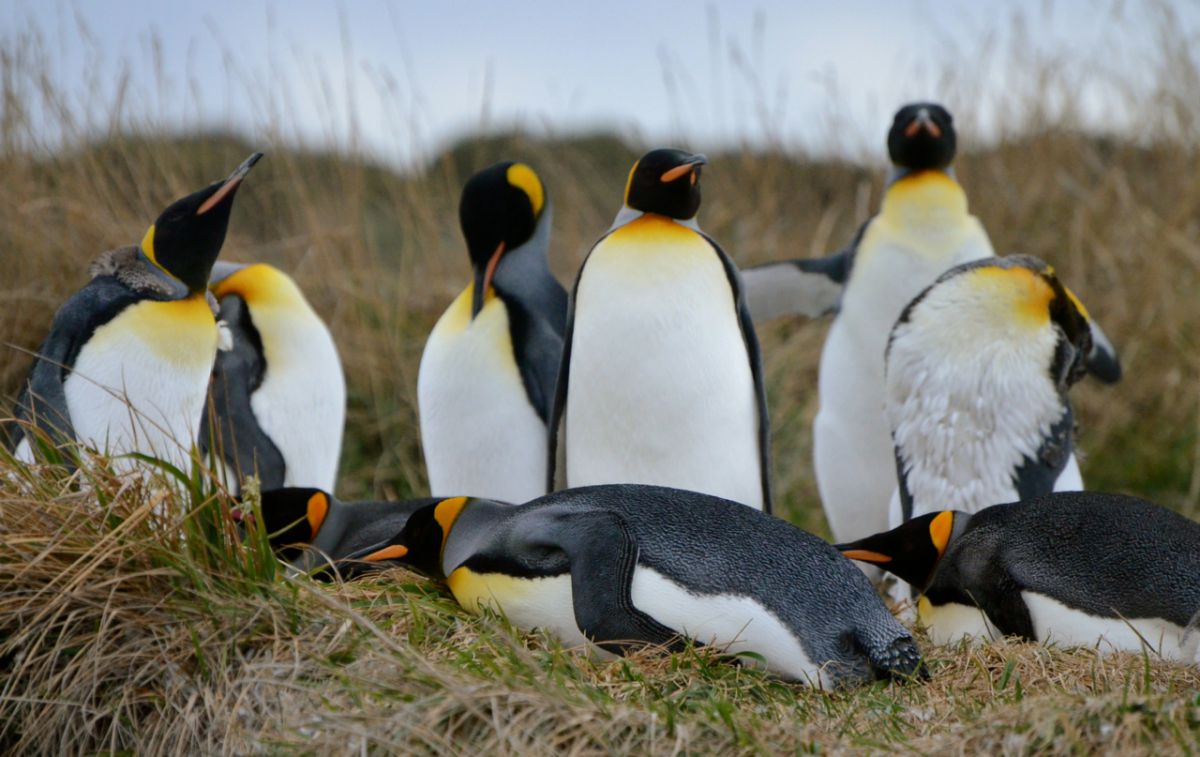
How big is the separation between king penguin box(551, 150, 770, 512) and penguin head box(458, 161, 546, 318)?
0.55 metres

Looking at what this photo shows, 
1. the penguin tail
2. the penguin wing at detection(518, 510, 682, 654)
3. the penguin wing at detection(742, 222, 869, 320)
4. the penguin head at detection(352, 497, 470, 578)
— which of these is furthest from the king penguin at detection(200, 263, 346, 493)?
the penguin tail

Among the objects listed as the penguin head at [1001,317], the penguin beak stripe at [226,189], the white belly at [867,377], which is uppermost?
the penguin beak stripe at [226,189]

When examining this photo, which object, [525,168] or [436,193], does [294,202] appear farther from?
[525,168]

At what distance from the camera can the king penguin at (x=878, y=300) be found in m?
5.37

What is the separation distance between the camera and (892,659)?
2.88 meters

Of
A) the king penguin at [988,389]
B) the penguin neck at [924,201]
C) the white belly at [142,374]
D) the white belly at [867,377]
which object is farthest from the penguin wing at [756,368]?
the white belly at [142,374]

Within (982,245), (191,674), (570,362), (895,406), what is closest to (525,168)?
(570,362)

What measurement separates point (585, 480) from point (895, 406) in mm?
988

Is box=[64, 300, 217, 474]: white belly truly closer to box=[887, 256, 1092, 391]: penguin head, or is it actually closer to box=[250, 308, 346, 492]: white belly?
box=[250, 308, 346, 492]: white belly

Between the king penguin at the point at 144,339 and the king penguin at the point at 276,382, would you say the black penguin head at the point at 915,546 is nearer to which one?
the king penguin at the point at 144,339

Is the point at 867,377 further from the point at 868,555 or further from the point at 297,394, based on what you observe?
the point at 297,394

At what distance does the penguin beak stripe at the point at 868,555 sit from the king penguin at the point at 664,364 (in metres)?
0.61

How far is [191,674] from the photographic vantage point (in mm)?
2641

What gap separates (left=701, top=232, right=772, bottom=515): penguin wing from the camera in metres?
4.25
